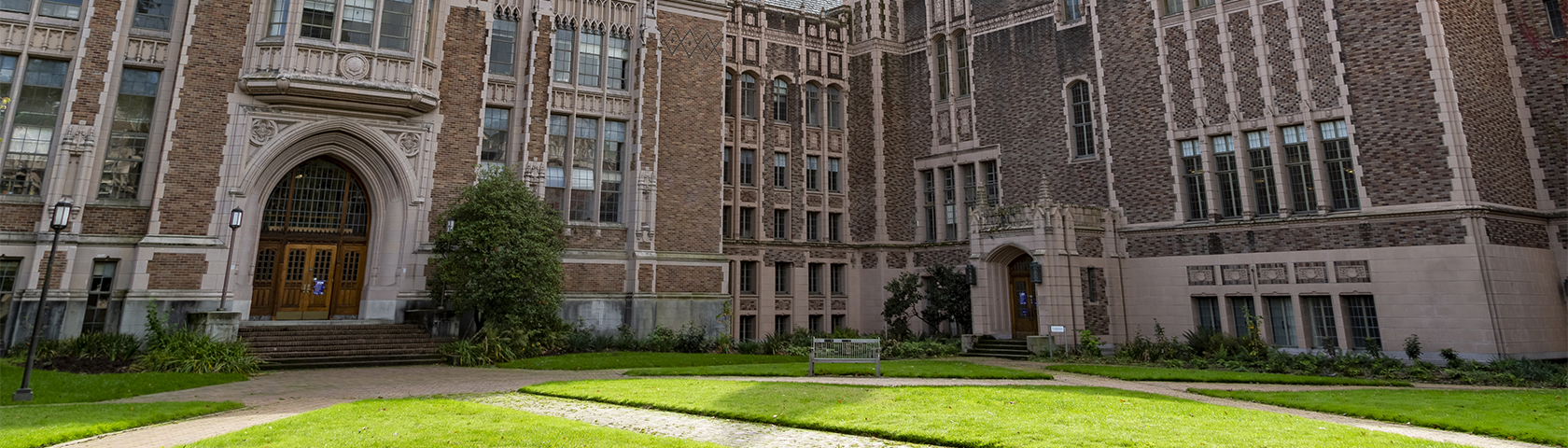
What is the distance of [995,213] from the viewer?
27.0 meters

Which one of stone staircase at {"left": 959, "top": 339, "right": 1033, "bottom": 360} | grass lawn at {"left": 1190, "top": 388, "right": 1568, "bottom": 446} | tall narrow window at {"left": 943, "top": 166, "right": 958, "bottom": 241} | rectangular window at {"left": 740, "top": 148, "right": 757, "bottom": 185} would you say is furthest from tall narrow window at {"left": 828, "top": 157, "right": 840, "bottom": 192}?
grass lawn at {"left": 1190, "top": 388, "right": 1568, "bottom": 446}

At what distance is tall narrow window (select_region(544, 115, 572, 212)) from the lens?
25.8 m

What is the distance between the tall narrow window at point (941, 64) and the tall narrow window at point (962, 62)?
569 mm

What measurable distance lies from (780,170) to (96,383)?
76.5 ft

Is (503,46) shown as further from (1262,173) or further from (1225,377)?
(1262,173)

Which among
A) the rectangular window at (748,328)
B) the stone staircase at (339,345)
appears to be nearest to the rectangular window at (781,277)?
the rectangular window at (748,328)

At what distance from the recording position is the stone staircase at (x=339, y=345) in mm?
18844

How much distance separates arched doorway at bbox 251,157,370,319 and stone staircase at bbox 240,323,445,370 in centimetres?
216

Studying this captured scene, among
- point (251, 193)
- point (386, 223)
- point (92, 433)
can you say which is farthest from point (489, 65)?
point (92, 433)

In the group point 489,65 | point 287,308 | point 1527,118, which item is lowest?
point 287,308

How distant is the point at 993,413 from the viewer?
984 cm

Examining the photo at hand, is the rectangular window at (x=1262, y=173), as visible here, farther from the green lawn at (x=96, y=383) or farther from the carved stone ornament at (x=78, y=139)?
the carved stone ornament at (x=78, y=139)

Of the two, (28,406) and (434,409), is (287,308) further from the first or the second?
(434,409)

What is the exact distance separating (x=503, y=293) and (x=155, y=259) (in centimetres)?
927
